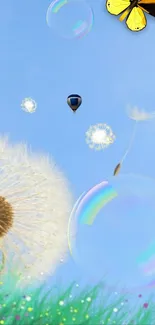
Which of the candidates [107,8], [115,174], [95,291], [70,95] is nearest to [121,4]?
[107,8]

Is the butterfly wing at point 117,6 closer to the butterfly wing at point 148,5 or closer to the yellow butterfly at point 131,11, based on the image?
the yellow butterfly at point 131,11

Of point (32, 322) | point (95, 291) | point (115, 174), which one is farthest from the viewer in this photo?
point (95, 291)

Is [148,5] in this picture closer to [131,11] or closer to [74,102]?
[131,11]

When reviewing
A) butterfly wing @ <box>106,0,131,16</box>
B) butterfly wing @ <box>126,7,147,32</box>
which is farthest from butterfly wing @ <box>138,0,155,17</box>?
butterfly wing @ <box>106,0,131,16</box>

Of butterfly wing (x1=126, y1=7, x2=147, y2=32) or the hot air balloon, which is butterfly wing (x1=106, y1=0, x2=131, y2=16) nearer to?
butterfly wing (x1=126, y1=7, x2=147, y2=32)

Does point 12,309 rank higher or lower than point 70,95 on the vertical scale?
lower

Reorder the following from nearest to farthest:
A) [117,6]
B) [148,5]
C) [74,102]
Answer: [148,5] < [117,6] < [74,102]

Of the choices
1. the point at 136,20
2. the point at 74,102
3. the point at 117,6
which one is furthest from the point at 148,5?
the point at 74,102

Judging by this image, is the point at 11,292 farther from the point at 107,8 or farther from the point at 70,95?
the point at 107,8
